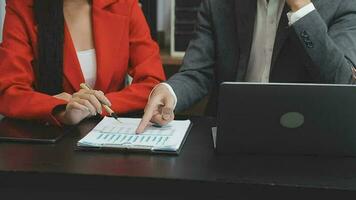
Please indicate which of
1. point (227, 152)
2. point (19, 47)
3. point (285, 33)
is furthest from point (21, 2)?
point (227, 152)

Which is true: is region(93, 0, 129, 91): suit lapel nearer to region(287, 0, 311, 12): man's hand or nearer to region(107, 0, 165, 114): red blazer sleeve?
region(107, 0, 165, 114): red blazer sleeve

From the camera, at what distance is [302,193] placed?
2.51 ft

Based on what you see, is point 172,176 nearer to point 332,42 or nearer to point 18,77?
point 332,42

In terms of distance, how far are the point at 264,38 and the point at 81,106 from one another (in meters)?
0.57

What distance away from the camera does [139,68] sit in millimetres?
1554

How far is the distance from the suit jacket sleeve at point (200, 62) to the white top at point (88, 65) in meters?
0.32

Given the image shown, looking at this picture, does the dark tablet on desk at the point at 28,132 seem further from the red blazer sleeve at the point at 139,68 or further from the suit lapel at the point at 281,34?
the suit lapel at the point at 281,34

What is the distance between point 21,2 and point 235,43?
0.69 m

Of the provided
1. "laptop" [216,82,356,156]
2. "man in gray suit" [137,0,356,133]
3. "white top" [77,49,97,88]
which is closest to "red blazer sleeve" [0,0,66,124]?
"white top" [77,49,97,88]

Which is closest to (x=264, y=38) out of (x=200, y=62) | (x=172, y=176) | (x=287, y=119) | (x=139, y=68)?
(x=200, y=62)

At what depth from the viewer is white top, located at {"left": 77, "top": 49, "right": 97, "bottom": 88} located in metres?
1.53

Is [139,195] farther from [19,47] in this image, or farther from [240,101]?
[19,47]

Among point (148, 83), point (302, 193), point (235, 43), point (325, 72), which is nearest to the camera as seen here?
point (302, 193)

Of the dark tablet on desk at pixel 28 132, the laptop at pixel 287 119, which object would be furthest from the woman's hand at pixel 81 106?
the laptop at pixel 287 119
